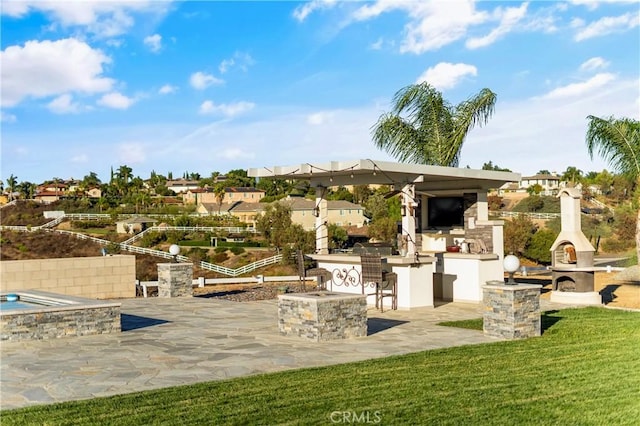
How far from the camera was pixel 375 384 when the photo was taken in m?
7.10

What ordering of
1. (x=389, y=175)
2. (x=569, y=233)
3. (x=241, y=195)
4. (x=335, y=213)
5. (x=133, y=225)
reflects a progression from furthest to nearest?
(x=241, y=195) < (x=335, y=213) < (x=133, y=225) < (x=569, y=233) < (x=389, y=175)

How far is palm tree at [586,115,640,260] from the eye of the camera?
16672 mm

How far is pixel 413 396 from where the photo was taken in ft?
21.7

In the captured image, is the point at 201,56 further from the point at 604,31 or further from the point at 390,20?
the point at 604,31

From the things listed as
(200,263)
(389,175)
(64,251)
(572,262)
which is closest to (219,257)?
(200,263)

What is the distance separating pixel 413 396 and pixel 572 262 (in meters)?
10.9

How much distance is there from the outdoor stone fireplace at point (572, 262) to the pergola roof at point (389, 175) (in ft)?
4.93

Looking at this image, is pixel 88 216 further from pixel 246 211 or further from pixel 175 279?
pixel 175 279

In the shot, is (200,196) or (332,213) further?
(200,196)

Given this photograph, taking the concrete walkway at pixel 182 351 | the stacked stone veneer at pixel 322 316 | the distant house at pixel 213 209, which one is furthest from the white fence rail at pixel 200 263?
the distant house at pixel 213 209

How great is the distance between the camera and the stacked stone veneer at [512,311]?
10.2 meters

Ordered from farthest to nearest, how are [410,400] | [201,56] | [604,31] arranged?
[201,56]
[604,31]
[410,400]

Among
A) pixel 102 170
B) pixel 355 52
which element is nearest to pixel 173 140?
pixel 355 52

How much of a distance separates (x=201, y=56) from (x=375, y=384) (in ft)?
49.9
